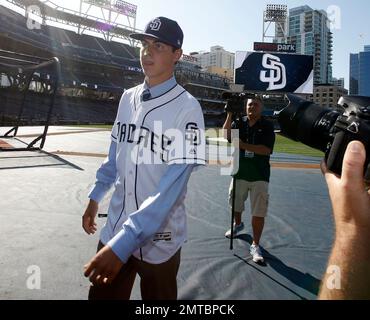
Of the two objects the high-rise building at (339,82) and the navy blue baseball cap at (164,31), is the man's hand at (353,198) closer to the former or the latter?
the navy blue baseball cap at (164,31)

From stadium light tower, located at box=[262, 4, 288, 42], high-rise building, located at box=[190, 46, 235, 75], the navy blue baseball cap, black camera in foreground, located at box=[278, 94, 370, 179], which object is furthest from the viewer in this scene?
high-rise building, located at box=[190, 46, 235, 75]

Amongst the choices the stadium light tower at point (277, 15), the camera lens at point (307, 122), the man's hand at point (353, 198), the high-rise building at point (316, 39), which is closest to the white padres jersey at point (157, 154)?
the camera lens at point (307, 122)

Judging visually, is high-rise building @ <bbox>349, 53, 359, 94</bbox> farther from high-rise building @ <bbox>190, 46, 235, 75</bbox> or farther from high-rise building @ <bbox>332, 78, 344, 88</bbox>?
high-rise building @ <bbox>190, 46, 235, 75</bbox>

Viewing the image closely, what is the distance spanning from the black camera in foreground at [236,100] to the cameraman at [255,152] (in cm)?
5

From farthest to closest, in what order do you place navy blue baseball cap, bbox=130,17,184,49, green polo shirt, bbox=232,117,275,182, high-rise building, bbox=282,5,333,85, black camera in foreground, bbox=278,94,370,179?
high-rise building, bbox=282,5,333,85, green polo shirt, bbox=232,117,275,182, navy blue baseball cap, bbox=130,17,184,49, black camera in foreground, bbox=278,94,370,179

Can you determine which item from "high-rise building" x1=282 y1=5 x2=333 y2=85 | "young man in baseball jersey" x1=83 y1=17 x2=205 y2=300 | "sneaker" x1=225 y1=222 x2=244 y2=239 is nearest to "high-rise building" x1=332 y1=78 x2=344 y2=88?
"high-rise building" x1=282 y1=5 x2=333 y2=85

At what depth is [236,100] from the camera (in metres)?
3.90

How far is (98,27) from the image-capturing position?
55656mm

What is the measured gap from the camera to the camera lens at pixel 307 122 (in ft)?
5.31

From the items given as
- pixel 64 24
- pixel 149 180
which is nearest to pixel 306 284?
pixel 149 180

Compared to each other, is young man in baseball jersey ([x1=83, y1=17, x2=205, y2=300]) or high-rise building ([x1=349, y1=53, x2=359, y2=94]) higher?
high-rise building ([x1=349, y1=53, x2=359, y2=94])

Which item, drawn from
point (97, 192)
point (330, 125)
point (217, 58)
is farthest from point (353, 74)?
point (217, 58)

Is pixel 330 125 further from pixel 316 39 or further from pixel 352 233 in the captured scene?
pixel 316 39

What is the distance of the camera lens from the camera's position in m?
1.62
